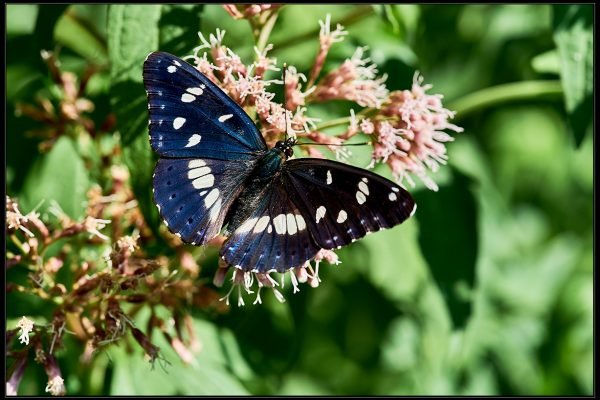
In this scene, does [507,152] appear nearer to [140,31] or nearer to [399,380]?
[399,380]

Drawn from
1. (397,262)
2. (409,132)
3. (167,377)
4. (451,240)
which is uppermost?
(409,132)

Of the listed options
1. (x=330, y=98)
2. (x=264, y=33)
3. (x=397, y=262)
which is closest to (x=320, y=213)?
(x=330, y=98)

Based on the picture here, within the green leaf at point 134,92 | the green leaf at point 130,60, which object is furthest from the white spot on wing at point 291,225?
the green leaf at point 130,60

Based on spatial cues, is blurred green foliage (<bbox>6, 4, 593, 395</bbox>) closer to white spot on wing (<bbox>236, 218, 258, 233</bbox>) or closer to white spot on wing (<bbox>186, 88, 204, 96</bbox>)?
Answer: white spot on wing (<bbox>186, 88, 204, 96</bbox>)

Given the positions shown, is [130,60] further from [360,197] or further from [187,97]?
[360,197]

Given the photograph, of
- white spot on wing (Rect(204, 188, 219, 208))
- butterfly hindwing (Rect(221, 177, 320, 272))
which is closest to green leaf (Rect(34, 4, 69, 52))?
white spot on wing (Rect(204, 188, 219, 208))

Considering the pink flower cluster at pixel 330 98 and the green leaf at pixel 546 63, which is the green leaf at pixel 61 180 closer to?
the pink flower cluster at pixel 330 98

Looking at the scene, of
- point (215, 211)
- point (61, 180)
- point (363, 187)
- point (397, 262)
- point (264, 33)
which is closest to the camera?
point (363, 187)
